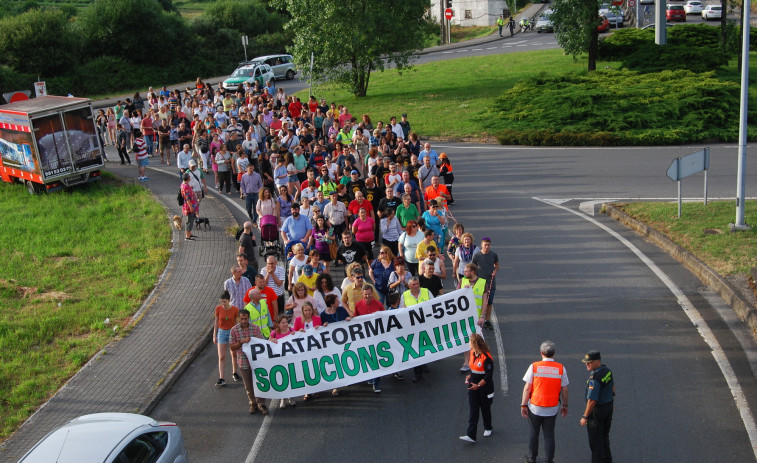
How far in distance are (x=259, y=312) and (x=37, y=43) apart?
160 feet

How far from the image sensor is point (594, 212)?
20.7 metres

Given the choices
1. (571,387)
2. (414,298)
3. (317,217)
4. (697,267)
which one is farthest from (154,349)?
(697,267)

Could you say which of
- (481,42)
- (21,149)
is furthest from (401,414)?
(481,42)

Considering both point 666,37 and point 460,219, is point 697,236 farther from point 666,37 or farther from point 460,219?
point 666,37

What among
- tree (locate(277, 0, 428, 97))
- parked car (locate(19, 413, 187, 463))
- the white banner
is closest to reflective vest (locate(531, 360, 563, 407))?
the white banner

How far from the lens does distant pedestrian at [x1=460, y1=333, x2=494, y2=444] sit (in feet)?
32.2

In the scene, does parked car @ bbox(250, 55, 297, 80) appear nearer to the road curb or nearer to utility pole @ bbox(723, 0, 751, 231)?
the road curb

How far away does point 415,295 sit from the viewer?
11984 mm

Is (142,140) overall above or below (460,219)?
above

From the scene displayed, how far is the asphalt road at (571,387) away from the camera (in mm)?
10000

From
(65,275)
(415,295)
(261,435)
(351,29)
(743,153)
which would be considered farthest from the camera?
(351,29)

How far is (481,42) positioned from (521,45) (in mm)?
5741

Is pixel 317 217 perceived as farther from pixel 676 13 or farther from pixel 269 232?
pixel 676 13

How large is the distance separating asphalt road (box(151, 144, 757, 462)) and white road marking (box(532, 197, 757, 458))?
3cm
